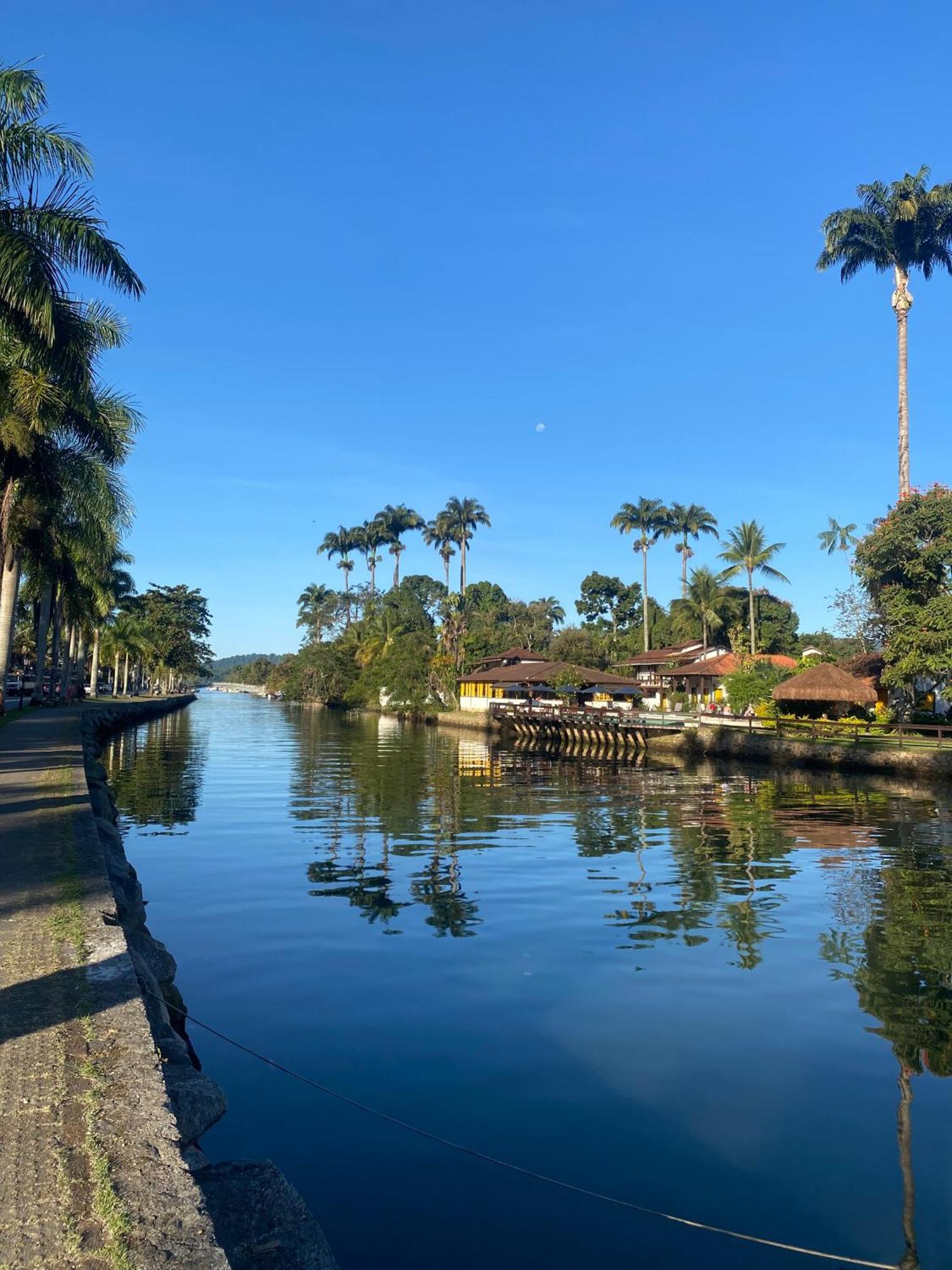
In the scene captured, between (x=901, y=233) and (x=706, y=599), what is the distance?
124ft

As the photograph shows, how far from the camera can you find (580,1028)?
→ 30.5 ft

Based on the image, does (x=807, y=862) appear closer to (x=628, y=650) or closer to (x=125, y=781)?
(x=125, y=781)

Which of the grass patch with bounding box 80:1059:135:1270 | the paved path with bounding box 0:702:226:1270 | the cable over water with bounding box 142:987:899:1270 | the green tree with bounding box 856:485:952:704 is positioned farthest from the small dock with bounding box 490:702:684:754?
the grass patch with bounding box 80:1059:135:1270

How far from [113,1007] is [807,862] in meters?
15.6

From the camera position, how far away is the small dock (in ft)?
174

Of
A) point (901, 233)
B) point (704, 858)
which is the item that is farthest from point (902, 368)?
point (704, 858)

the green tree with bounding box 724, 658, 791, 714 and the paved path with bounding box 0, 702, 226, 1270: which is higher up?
the green tree with bounding box 724, 658, 791, 714

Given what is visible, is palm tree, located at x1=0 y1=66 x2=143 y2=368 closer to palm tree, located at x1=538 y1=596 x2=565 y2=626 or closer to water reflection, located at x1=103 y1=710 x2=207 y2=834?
water reflection, located at x1=103 y1=710 x2=207 y2=834

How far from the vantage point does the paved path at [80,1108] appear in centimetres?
381

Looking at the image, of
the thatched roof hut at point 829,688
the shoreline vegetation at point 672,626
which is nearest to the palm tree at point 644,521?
the shoreline vegetation at point 672,626

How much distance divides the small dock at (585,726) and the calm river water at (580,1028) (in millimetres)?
30741

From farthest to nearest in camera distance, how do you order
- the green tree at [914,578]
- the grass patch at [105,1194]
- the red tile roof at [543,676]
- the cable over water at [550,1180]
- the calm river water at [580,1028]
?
the red tile roof at [543,676]
the green tree at [914,578]
the calm river water at [580,1028]
the cable over water at [550,1180]
the grass patch at [105,1194]

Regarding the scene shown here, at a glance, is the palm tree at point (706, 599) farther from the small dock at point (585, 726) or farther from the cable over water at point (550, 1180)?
the cable over water at point (550, 1180)

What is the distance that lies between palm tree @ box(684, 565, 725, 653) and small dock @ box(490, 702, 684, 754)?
22598 millimetres
